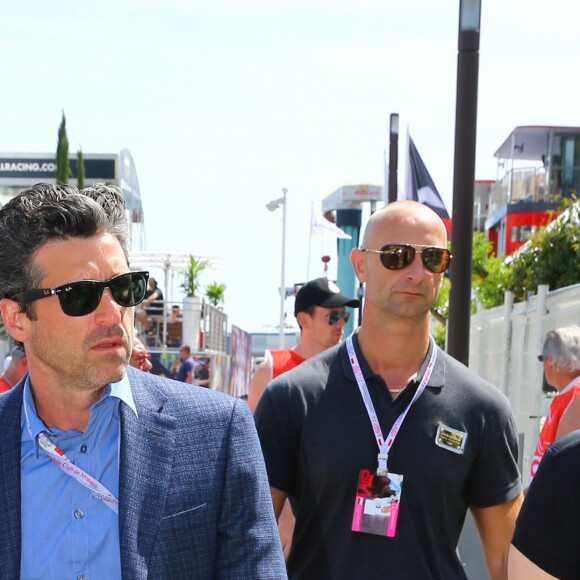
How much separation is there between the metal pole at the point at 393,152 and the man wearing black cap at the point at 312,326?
1115 cm

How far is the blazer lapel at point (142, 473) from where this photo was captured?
2.83 metres

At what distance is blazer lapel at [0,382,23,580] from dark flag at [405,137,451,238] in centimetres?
1017

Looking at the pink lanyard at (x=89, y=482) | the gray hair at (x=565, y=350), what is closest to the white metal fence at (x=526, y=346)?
the gray hair at (x=565, y=350)

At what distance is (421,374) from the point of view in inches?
178

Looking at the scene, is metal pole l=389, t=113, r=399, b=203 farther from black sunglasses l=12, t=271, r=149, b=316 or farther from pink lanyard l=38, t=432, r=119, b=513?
pink lanyard l=38, t=432, r=119, b=513

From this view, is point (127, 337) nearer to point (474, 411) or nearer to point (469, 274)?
point (474, 411)

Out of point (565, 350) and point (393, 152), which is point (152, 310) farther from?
point (565, 350)

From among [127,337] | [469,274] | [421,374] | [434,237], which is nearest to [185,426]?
[127,337]

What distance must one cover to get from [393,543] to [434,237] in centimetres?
125

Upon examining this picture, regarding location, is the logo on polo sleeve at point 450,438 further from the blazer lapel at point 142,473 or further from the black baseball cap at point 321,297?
the black baseball cap at point 321,297

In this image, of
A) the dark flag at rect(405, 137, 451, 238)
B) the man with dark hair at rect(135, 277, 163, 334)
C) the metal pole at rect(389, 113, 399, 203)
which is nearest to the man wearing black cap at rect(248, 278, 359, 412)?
the dark flag at rect(405, 137, 451, 238)

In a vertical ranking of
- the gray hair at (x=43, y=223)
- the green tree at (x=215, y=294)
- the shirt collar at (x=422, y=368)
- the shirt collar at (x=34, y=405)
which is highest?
the gray hair at (x=43, y=223)

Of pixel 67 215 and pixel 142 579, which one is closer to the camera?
pixel 142 579

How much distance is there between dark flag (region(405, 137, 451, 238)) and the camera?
13.4m
